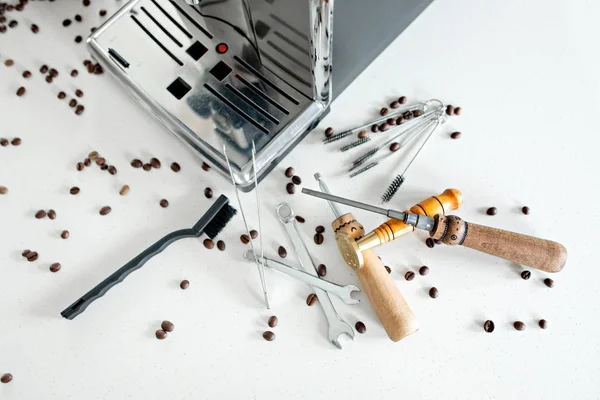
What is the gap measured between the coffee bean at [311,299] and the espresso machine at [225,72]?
0.17 metres

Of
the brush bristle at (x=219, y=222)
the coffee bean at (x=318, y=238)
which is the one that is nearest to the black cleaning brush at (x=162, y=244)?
the brush bristle at (x=219, y=222)

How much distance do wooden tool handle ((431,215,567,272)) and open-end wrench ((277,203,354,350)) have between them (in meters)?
0.17

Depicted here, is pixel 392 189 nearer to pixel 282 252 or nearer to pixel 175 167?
pixel 282 252

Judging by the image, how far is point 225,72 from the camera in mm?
769

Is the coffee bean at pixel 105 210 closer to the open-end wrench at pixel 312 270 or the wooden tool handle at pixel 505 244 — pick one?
the open-end wrench at pixel 312 270

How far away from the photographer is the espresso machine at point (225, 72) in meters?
0.74

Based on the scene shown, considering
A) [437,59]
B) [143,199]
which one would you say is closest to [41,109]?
[143,199]

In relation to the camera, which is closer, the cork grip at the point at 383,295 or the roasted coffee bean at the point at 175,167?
the cork grip at the point at 383,295

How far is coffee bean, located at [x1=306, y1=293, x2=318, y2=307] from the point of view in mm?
762

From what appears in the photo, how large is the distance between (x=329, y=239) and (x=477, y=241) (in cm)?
20

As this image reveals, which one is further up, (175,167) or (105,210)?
(175,167)

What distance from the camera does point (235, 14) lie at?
2.34 ft

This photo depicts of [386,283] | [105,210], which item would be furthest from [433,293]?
[105,210]

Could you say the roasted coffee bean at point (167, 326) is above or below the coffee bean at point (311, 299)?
below
